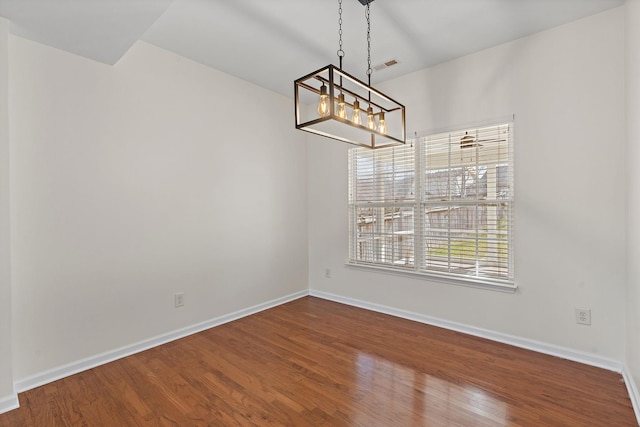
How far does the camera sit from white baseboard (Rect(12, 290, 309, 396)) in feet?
7.47

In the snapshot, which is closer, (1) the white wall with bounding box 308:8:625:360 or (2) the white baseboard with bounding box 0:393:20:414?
(2) the white baseboard with bounding box 0:393:20:414

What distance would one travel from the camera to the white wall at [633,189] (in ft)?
6.48

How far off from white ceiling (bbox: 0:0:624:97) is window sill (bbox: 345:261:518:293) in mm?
2288

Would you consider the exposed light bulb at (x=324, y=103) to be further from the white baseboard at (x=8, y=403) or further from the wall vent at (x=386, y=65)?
the white baseboard at (x=8, y=403)

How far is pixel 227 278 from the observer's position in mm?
3553

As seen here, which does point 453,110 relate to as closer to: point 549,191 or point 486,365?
point 549,191

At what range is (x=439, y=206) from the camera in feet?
11.1

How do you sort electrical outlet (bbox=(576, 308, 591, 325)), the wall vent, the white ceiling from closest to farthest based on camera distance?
the white ceiling, electrical outlet (bbox=(576, 308, 591, 325)), the wall vent

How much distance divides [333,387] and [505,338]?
181cm

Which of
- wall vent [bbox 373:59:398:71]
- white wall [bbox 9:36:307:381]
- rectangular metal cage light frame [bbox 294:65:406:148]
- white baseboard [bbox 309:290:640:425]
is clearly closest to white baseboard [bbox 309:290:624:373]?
white baseboard [bbox 309:290:640:425]

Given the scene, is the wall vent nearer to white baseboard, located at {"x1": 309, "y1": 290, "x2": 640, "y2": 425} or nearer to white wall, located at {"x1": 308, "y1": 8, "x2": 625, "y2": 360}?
white wall, located at {"x1": 308, "y1": 8, "x2": 625, "y2": 360}

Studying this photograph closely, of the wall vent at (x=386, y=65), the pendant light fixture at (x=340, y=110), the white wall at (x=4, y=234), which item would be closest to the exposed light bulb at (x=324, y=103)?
the pendant light fixture at (x=340, y=110)

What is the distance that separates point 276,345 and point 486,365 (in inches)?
71.5

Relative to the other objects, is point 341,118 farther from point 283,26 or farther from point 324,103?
point 283,26
